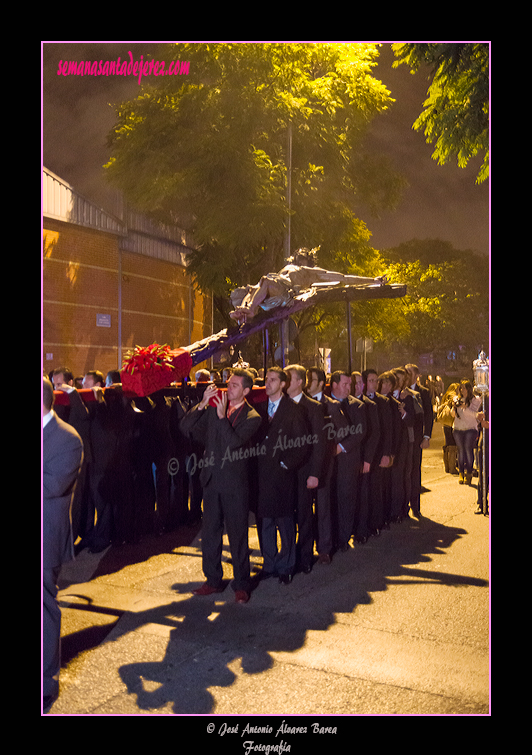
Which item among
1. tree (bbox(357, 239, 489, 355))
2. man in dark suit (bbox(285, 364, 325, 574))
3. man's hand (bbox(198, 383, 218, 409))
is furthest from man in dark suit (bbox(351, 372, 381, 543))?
tree (bbox(357, 239, 489, 355))

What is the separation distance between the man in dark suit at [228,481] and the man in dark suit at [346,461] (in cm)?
192

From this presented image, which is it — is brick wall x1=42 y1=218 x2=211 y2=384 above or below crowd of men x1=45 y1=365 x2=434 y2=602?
above

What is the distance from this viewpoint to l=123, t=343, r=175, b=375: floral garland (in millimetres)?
7840

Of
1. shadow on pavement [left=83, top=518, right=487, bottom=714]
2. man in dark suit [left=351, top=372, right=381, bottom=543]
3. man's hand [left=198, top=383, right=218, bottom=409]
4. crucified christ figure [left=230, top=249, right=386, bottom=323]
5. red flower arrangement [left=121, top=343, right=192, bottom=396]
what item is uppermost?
crucified christ figure [left=230, top=249, right=386, bottom=323]

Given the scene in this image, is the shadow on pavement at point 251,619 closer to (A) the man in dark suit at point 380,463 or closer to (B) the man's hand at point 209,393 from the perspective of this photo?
(A) the man in dark suit at point 380,463

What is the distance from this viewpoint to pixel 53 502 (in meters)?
4.16

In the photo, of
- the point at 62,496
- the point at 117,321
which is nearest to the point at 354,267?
the point at 117,321

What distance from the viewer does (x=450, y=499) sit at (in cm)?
1114

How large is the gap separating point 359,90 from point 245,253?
629 cm

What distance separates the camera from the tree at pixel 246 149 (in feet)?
55.5

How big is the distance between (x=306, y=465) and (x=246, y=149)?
44.6ft

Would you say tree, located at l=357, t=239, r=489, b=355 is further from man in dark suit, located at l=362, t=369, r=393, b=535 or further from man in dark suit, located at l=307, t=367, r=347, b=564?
man in dark suit, located at l=307, t=367, r=347, b=564

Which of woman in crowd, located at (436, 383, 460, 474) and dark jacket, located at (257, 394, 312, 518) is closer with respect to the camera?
dark jacket, located at (257, 394, 312, 518)

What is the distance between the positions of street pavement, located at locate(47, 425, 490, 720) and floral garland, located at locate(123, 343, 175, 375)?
207cm
